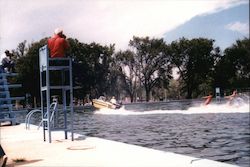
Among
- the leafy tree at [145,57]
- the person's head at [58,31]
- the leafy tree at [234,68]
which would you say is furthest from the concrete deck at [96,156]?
the leafy tree at [234,68]

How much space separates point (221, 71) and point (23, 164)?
246 ft

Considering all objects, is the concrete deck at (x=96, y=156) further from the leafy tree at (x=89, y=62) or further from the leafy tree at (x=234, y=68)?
the leafy tree at (x=234, y=68)

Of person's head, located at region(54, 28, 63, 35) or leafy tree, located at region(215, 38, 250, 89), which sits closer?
person's head, located at region(54, 28, 63, 35)

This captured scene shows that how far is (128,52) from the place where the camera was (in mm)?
28625

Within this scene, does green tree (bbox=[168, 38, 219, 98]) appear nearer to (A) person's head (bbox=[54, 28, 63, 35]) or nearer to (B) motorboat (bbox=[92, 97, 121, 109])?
(B) motorboat (bbox=[92, 97, 121, 109])

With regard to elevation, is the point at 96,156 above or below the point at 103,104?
below

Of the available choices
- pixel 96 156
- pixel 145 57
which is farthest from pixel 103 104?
pixel 96 156

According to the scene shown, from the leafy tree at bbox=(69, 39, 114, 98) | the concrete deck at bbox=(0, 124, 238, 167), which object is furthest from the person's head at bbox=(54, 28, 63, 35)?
the leafy tree at bbox=(69, 39, 114, 98)

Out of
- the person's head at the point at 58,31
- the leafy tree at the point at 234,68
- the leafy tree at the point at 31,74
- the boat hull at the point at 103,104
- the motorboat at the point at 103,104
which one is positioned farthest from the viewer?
the leafy tree at the point at 234,68

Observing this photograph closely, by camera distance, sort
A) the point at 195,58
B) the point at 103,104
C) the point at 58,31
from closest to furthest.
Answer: the point at 58,31
the point at 103,104
the point at 195,58

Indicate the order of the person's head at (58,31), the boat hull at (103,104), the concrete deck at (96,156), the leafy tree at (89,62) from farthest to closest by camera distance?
the leafy tree at (89,62) → the boat hull at (103,104) → the person's head at (58,31) → the concrete deck at (96,156)

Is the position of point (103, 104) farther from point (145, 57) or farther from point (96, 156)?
point (96, 156)

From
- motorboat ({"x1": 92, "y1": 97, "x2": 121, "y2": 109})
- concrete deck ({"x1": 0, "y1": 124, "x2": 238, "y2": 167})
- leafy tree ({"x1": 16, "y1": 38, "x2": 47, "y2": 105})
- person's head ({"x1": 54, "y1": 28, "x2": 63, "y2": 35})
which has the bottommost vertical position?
concrete deck ({"x1": 0, "y1": 124, "x2": 238, "y2": 167})

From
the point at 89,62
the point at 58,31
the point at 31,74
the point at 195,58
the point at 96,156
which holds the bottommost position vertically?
the point at 96,156
